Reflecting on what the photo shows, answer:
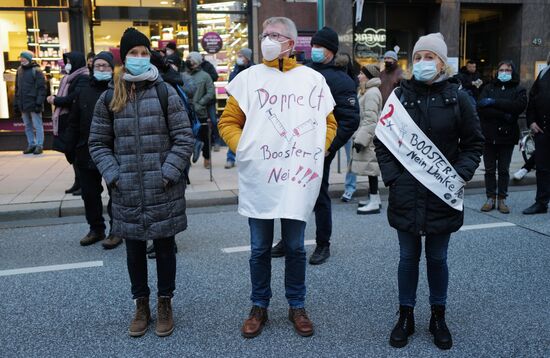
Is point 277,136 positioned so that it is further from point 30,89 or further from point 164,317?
point 30,89

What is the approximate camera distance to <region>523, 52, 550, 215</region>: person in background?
707 centimetres

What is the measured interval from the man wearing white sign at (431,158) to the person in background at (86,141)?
3077 millimetres

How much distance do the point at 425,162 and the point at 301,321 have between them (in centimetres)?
135

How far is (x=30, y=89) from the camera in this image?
39.1ft

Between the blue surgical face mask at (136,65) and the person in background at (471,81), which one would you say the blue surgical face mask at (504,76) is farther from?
the person in background at (471,81)

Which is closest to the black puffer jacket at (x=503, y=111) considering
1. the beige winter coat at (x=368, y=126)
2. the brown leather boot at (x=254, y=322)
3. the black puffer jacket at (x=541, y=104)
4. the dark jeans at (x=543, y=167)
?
the black puffer jacket at (x=541, y=104)

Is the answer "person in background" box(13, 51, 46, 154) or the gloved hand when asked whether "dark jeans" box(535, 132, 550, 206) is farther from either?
"person in background" box(13, 51, 46, 154)

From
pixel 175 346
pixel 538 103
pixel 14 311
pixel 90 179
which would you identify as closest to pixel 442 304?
pixel 175 346

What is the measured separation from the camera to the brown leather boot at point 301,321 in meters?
3.69

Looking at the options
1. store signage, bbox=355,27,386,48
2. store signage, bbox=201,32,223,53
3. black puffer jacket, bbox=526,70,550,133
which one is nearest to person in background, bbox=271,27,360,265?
black puffer jacket, bbox=526,70,550,133

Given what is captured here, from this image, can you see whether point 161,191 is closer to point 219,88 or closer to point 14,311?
point 14,311

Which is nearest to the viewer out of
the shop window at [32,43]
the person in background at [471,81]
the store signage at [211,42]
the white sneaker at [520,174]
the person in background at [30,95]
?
the white sneaker at [520,174]

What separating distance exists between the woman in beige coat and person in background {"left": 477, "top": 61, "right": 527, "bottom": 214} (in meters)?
1.40

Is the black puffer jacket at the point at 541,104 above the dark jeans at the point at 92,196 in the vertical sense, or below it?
above
